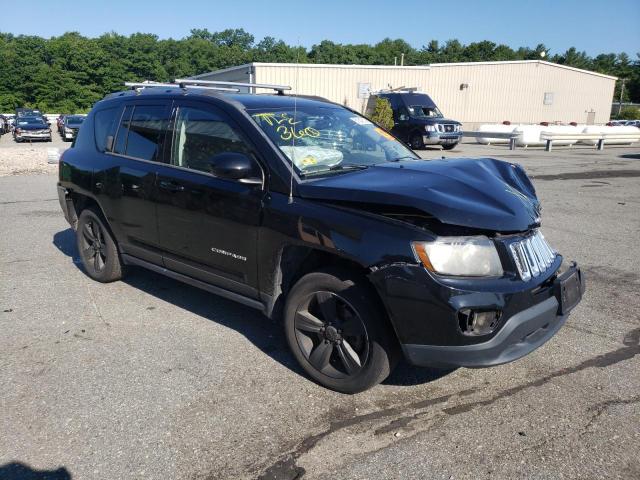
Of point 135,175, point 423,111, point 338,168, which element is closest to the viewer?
point 338,168

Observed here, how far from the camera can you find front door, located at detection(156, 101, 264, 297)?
3605mm

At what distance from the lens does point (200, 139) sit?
160 inches

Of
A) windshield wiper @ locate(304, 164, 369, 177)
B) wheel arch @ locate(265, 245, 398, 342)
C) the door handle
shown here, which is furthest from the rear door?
windshield wiper @ locate(304, 164, 369, 177)

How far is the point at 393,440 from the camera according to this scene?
110 inches

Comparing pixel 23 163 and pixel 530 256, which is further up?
pixel 530 256

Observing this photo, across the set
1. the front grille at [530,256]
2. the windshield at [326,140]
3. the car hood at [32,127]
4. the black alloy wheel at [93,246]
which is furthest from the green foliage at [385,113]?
the front grille at [530,256]

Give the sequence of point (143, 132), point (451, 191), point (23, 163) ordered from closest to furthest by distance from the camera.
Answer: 1. point (451, 191)
2. point (143, 132)
3. point (23, 163)

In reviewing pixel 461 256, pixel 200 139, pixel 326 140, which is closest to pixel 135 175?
pixel 200 139

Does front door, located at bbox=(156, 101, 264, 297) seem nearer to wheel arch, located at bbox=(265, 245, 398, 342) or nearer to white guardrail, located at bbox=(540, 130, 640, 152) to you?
wheel arch, located at bbox=(265, 245, 398, 342)

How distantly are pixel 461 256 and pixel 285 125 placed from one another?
173 centimetres

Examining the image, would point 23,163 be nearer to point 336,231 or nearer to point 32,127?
point 32,127

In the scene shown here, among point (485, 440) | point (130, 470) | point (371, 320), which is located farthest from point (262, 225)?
point (485, 440)

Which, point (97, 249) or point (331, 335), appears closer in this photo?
point (331, 335)

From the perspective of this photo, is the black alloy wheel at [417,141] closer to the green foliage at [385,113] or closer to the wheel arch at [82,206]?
the green foliage at [385,113]
